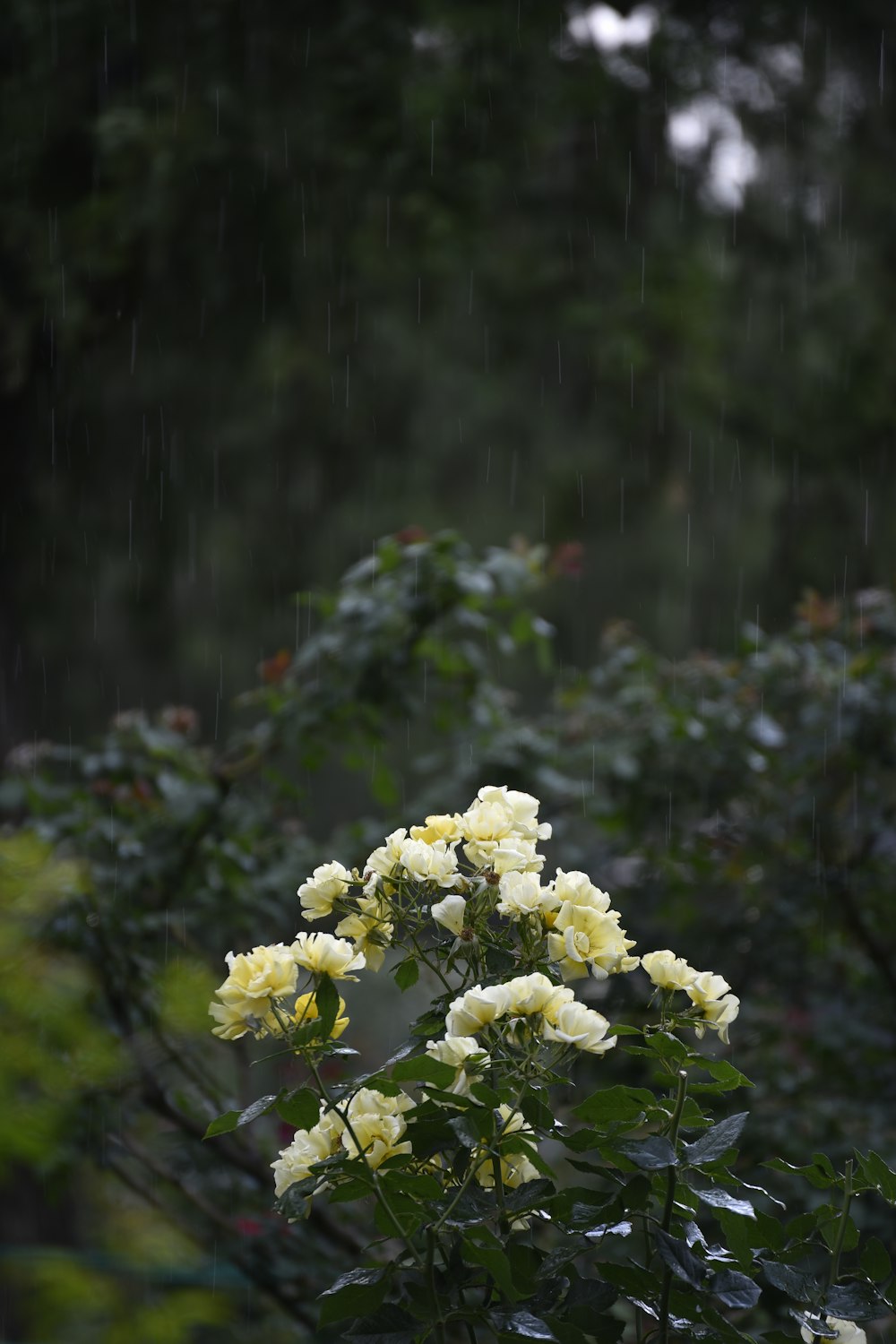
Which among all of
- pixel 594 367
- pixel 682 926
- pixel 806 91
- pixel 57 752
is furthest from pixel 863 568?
pixel 57 752

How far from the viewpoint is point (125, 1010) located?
7.67ft

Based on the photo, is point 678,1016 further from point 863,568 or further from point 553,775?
point 863,568

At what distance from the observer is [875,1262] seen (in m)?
0.97

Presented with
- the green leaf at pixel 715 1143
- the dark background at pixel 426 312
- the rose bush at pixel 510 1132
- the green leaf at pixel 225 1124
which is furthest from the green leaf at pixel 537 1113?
the dark background at pixel 426 312

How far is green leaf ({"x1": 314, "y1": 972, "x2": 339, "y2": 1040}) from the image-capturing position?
89 centimetres

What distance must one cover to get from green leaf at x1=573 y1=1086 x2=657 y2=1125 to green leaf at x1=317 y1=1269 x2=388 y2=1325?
0.61ft

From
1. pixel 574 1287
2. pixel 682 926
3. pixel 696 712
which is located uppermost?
pixel 574 1287

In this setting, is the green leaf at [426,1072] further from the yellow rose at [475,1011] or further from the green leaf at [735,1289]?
the green leaf at [735,1289]

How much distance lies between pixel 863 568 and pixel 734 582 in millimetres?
609

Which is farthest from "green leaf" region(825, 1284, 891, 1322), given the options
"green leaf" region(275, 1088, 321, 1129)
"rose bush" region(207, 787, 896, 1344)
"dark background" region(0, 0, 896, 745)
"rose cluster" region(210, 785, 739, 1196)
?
"dark background" region(0, 0, 896, 745)

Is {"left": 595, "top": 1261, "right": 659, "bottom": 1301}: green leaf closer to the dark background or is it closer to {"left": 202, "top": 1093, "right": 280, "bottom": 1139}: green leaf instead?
{"left": 202, "top": 1093, "right": 280, "bottom": 1139}: green leaf

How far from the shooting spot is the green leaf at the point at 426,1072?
→ 0.84 metres

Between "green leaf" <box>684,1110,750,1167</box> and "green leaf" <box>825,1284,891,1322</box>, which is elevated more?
"green leaf" <box>684,1110,750,1167</box>

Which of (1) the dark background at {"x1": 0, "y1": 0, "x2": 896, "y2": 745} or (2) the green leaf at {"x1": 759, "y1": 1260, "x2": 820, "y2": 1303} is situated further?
(1) the dark background at {"x1": 0, "y1": 0, "x2": 896, "y2": 745}
